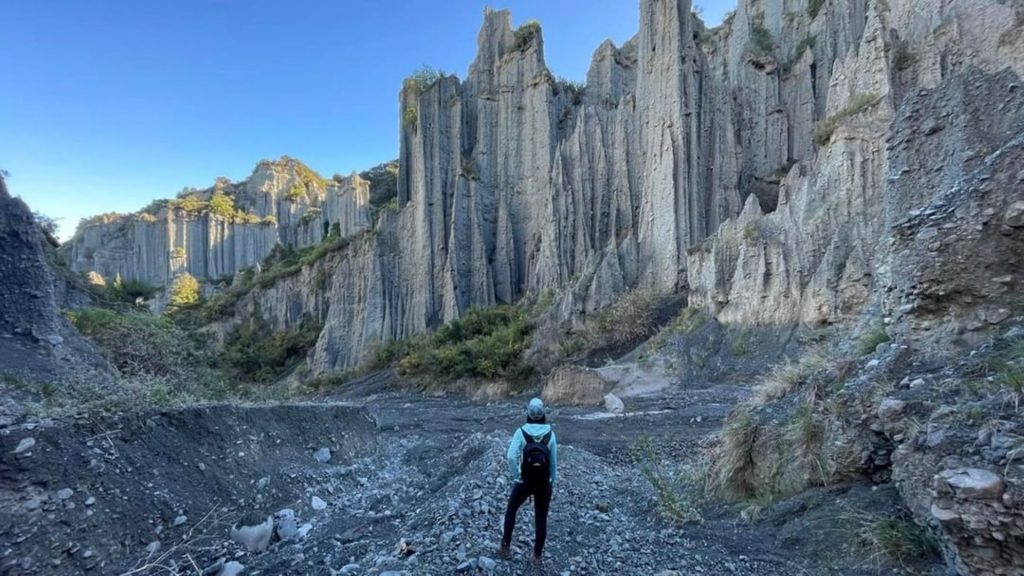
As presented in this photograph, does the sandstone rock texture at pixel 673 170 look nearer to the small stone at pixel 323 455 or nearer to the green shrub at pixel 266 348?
the green shrub at pixel 266 348

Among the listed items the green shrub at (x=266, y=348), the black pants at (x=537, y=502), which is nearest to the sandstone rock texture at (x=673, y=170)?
the green shrub at (x=266, y=348)

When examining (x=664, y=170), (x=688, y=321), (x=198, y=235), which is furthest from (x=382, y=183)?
(x=688, y=321)

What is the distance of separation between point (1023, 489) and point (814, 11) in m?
39.6

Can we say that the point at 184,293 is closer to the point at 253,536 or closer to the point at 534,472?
the point at 253,536

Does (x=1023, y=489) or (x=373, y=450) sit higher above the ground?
(x=1023, y=489)

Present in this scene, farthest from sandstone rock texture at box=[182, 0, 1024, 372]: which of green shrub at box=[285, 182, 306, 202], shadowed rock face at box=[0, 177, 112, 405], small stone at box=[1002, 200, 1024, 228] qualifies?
green shrub at box=[285, 182, 306, 202]

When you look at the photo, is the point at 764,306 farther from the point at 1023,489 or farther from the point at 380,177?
the point at 380,177

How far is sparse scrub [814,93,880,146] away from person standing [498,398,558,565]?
69.7 feet

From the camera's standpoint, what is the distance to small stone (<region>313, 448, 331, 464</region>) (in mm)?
9445

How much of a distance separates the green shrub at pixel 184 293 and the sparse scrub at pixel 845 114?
57474 mm

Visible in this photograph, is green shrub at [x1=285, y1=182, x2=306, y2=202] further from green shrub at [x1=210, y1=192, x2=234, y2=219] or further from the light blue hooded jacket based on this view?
the light blue hooded jacket

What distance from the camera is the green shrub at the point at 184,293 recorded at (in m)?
53.6

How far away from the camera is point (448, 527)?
19.0 ft

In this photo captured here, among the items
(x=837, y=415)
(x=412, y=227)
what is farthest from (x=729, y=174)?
(x=837, y=415)
